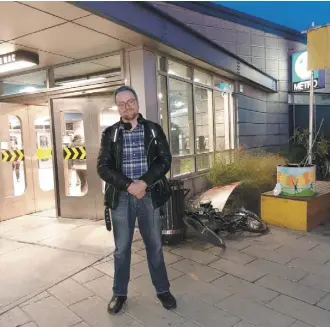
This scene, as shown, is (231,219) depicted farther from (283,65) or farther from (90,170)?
(283,65)

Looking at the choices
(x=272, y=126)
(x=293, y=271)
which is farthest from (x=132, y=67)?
(x=272, y=126)

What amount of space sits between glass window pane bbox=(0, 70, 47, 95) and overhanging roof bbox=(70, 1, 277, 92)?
250cm

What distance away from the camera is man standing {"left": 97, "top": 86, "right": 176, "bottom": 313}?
274 centimetres

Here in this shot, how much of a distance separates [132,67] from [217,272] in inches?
123

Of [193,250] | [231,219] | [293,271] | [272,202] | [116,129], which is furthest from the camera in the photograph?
[272,202]

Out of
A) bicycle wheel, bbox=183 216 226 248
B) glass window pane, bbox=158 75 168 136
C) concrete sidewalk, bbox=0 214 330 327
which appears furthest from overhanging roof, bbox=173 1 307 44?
concrete sidewalk, bbox=0 214 330 327

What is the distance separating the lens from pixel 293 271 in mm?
3525

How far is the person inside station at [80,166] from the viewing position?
19.6 feet

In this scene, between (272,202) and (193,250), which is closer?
(193,250)

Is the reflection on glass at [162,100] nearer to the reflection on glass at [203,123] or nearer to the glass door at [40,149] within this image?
the reflection on glass at [203,123]

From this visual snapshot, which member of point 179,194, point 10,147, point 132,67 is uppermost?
point 132,67

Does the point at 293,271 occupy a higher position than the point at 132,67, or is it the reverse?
the point at 132,67

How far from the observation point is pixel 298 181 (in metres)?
5.09

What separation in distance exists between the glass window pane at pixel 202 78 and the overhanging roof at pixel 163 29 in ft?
1.38
